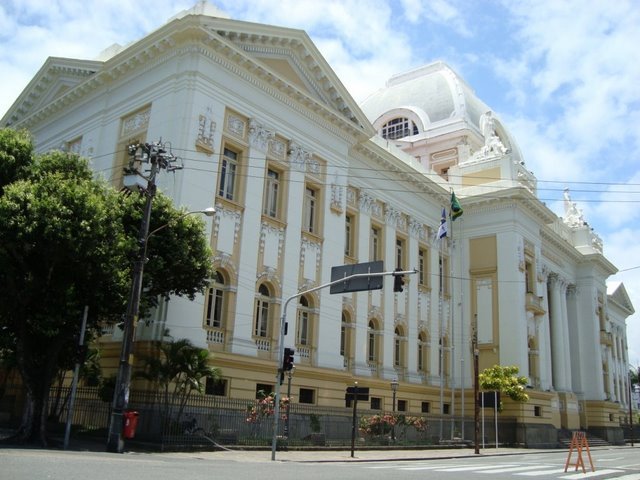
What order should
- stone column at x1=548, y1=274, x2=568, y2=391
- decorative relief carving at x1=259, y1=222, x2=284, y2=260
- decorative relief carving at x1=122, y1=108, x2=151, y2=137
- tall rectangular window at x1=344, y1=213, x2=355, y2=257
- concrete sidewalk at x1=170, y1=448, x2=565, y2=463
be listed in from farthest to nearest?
stone column at x1=548, y1=274, x2=568, y2=391
tall rectangular window at x1=344, y1=213, x2=355, y2=257
decorative relief carving at x1=259, y1=222, x2=284, y2=260
decorative relief carving at x1=122, y1=108, x2=151, y2=137
concrete sidewalk at x1=170, y1=448, x2=565, y2=463

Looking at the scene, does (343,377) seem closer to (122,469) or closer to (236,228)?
(236,228)

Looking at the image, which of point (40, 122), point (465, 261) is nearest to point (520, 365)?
point (465, 261)

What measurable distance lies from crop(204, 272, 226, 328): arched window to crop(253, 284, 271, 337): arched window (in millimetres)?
1878

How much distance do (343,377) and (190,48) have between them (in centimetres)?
1511

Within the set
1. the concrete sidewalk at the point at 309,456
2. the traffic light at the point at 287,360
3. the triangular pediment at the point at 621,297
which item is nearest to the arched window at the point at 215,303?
the concrete sidewalk at the point at 309,456

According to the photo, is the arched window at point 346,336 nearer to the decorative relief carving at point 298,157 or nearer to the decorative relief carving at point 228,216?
the decorative relief carving at point 298,157

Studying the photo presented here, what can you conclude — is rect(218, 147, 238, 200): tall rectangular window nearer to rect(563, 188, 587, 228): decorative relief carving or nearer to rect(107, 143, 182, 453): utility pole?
rect(107, 143, 182, 453): utility pole

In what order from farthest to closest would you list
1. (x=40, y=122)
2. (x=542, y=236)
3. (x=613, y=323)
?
1. (x=613, y=323)
2. (x=542, y=236)
3. (x=40, y=122)

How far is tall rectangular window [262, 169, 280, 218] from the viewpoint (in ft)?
89.8

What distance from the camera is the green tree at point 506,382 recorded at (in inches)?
1377

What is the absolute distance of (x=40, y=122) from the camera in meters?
31.9

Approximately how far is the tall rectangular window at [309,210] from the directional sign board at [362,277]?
9.25m

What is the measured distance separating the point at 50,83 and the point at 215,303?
15.1 meters

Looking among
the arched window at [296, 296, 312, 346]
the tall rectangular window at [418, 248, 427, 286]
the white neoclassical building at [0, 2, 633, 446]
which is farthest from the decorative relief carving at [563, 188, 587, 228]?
the arched window at [296, 296, 312, 346]
